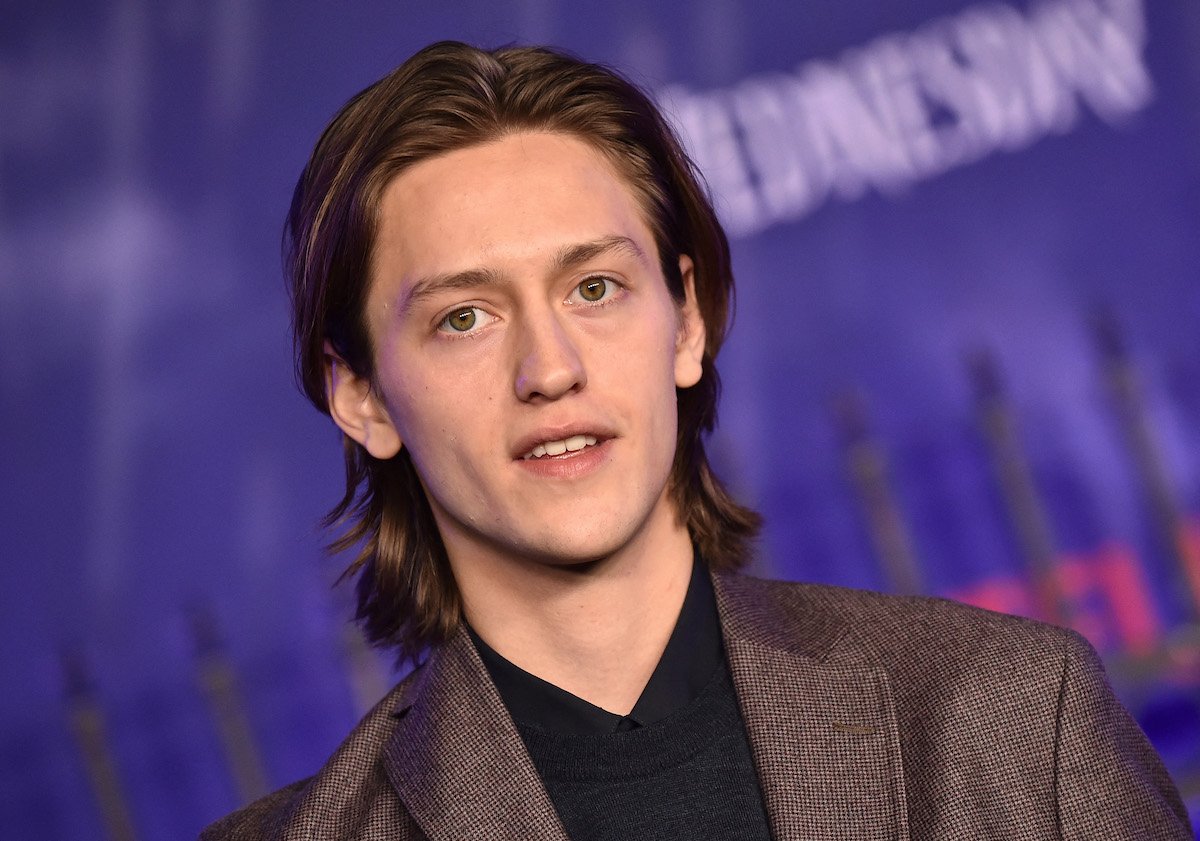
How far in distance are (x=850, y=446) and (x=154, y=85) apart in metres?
3.60

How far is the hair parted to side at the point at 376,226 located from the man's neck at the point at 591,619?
166mm

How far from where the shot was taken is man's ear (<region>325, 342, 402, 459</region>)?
2.15 meters

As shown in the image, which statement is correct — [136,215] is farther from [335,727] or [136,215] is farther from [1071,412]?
[1071,412]

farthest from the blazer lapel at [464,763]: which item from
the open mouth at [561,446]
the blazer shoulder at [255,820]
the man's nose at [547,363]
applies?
the man's nose at [547,363]

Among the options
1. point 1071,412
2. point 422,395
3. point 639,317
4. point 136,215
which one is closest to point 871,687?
point 639,317

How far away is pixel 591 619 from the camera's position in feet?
6.35

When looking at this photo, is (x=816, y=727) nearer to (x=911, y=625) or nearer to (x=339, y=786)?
(x=911, y=625)

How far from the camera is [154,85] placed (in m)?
5.52

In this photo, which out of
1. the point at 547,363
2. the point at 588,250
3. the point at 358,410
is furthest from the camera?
the point at 358,410

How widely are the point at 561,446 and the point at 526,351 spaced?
14cm

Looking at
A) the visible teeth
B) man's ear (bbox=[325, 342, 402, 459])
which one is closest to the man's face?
the visible teeth

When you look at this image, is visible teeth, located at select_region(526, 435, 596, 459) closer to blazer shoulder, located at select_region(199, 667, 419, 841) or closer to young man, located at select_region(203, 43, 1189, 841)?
young man, located at select_region(203, 43, 1189, 841)

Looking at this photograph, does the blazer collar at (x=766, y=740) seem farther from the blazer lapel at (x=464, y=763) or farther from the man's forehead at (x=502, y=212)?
the man's forehead at (x=502, y=212)

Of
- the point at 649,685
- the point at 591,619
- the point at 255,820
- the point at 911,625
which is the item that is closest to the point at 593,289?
the point at 591,619
